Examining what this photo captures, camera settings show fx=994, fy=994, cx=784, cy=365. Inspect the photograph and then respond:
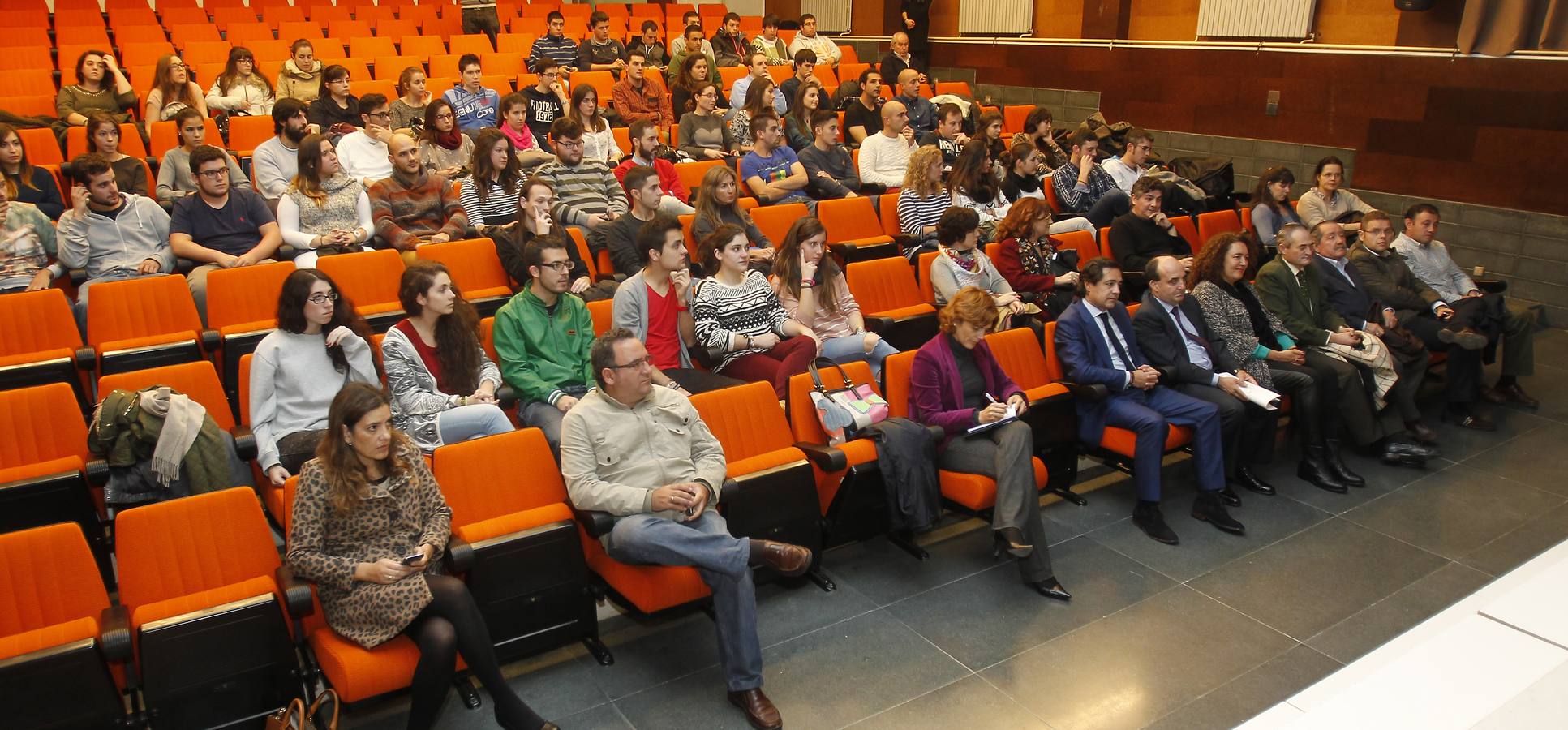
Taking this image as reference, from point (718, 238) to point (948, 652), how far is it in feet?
6.54

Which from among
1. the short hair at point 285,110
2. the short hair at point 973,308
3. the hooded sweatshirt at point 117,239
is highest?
the short hair at point 285,110

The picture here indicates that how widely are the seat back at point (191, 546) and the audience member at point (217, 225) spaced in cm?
202

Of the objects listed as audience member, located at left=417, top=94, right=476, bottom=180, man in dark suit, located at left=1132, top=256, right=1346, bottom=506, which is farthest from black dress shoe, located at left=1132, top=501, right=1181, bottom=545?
audience member, located at left=417, top=94, right=476, bottom=180

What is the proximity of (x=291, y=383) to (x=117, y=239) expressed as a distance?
6.28ft

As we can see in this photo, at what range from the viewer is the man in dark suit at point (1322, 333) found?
4754 mm

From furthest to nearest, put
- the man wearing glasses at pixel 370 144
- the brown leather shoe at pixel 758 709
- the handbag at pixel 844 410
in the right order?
the man wearing glasses at pixel 370 144
the handbag at pixel 844 410
the brown leather shoe at pixel 758 709

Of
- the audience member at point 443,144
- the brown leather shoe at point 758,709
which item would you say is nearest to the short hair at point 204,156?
the audience member at point 443,144

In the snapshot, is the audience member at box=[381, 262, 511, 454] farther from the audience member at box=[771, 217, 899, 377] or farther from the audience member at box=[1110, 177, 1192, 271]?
the audience member at box=[1110, 177, 1192, 271]

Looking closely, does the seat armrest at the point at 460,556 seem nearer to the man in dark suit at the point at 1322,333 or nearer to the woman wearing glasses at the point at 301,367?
the woman wearing glasses at the point at 301,367

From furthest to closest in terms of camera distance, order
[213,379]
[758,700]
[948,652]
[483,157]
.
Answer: [483,157], [213,379], [948,652], [758,700]

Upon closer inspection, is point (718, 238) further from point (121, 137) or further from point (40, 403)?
point (121, 137)

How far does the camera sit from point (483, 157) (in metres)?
5.25

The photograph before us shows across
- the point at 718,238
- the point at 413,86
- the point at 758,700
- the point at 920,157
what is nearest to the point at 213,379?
the point at 718,238

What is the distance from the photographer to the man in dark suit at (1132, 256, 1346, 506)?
174 inches
